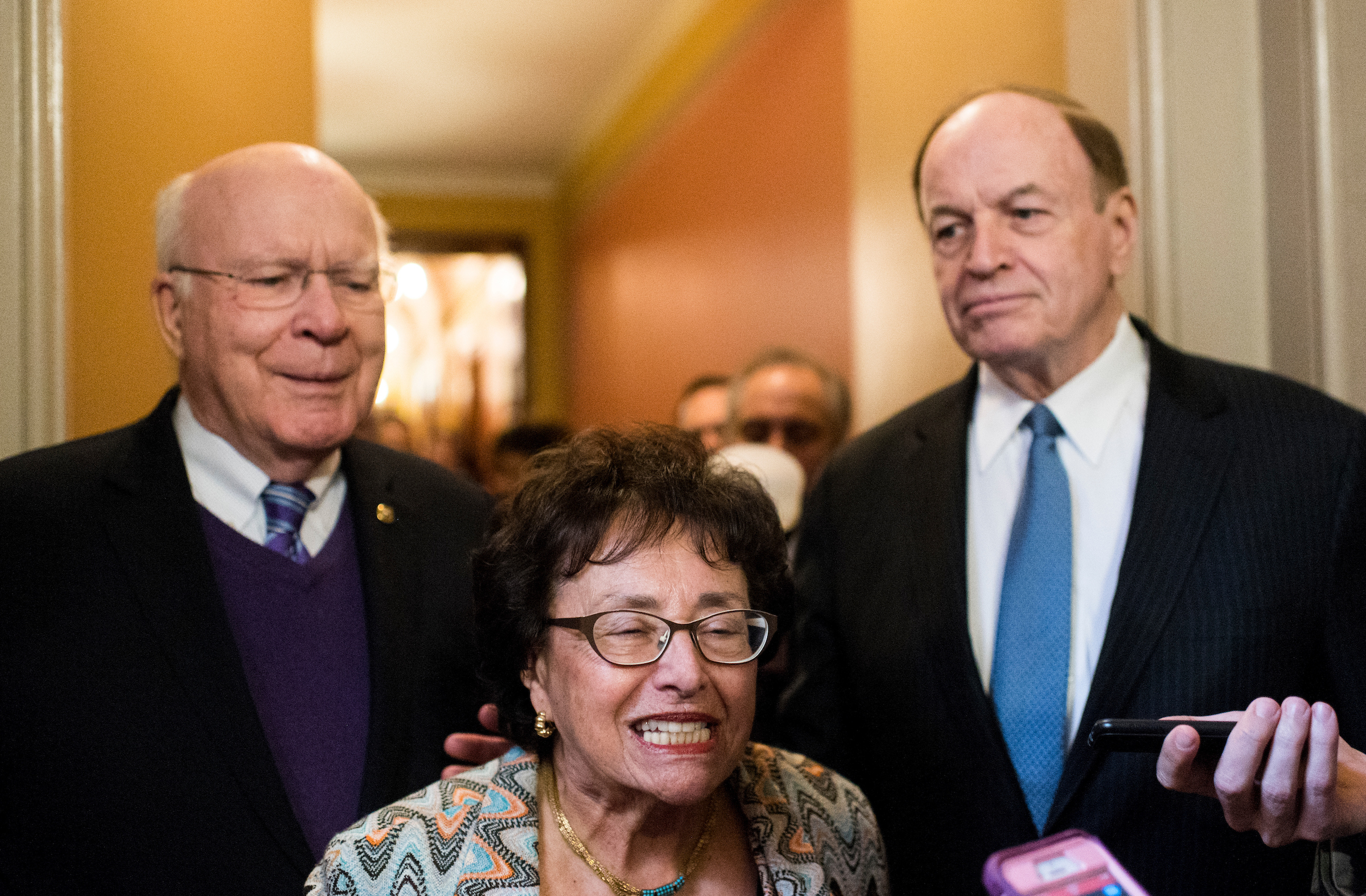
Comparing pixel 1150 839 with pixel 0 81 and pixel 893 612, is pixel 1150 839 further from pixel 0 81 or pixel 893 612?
pixel 0 81

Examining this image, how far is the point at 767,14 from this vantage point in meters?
5.43

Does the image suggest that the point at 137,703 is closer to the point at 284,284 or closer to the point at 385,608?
the point at 385,608

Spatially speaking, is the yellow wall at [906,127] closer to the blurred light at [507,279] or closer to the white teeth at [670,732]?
the white teeth at [670,732]

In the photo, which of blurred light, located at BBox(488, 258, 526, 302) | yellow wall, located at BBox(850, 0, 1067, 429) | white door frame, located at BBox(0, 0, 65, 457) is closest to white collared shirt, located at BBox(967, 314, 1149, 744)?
yellow wall, located at BBox(850, 0, 1067, 429)

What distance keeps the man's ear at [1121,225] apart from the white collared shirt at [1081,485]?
0.32ft

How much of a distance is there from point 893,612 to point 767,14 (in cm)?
413

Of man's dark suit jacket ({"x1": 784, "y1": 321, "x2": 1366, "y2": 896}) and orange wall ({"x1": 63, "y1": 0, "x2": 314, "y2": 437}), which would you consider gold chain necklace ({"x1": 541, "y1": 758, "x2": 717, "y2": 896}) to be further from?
orange wall ({"x1": 63, "y1": 0, "x2": 314, "y2": 437})

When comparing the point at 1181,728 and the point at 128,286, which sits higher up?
the point at 128,286

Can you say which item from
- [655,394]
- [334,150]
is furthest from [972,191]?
[334,150]

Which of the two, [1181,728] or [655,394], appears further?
[655,394]

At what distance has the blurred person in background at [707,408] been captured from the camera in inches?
155

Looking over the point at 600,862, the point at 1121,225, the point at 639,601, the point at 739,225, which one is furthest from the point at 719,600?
the point at 739,225

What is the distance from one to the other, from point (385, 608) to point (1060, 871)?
1.15 meters

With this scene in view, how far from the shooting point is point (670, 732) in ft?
4.69
